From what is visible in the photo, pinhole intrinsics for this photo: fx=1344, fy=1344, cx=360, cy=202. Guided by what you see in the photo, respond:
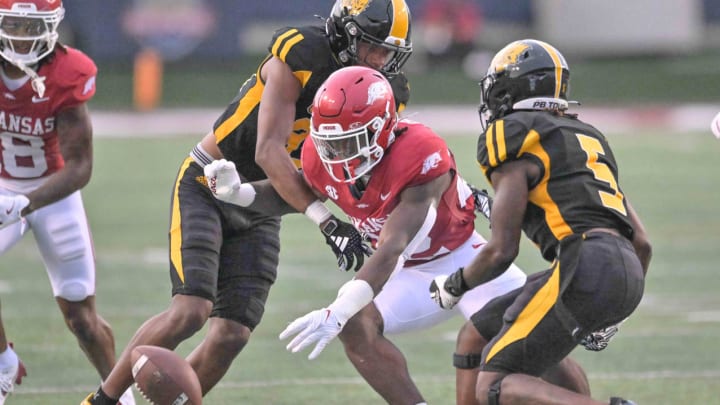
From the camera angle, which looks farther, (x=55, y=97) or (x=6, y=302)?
(x=6, y=302)

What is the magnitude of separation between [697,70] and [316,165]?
20.4 meters

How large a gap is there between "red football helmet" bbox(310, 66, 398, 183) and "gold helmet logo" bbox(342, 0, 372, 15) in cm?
51

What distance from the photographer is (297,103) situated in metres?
5.64

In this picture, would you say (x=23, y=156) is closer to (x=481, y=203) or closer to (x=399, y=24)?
(x=399, y=24)

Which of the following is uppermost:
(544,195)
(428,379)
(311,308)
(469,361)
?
(544,195)

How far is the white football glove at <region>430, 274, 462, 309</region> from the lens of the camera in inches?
189

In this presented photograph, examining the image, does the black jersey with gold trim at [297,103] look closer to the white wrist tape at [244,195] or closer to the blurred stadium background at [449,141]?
the white wrist tape at [244,195]

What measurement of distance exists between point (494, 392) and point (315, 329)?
0.65 meters

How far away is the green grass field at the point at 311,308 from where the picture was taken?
6.50 metres

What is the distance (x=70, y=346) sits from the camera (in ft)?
24.7

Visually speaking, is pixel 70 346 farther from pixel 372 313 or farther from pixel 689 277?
pixel 689 277

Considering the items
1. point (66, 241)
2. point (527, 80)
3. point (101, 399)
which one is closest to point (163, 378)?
point (101, 399)

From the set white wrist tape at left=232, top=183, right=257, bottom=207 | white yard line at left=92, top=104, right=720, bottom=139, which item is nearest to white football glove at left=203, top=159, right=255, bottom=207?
white wrist tape at left=232, top=183, right=257, bottom=207

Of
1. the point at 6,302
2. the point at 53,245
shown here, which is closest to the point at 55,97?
the point at 53,245
